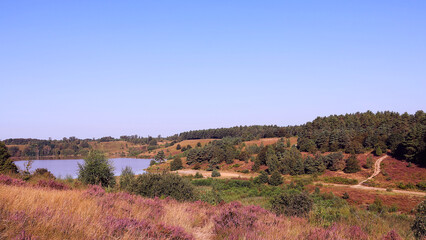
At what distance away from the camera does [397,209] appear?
108ft

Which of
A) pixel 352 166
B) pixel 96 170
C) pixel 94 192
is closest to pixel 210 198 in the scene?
pixel 96 170

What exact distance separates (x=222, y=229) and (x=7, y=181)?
30.4 ft

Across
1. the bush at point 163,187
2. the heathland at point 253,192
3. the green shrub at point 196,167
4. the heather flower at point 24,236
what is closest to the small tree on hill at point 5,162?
the heathland at point 253,192

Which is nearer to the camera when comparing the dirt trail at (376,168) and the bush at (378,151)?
the dirt trail at (376,168)

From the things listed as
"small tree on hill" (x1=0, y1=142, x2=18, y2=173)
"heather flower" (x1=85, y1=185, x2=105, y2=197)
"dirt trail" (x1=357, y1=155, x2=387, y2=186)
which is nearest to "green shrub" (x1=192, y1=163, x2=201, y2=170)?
"dirt trail" (x1=357, y1=155, x2=387, y2=186)

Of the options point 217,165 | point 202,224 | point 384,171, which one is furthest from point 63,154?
point 202,224

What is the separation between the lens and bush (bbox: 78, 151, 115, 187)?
776 inches

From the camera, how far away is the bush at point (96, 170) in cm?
1970

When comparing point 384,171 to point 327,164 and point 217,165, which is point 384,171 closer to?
point 327,164

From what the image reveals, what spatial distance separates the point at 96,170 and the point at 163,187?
6952mm

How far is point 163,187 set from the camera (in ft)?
52.0

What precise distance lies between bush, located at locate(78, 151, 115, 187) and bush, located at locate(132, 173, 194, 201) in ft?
15.1

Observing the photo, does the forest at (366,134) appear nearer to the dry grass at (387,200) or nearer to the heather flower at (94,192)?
the dry grass at (387,200)

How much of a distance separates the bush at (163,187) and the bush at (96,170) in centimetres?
461
